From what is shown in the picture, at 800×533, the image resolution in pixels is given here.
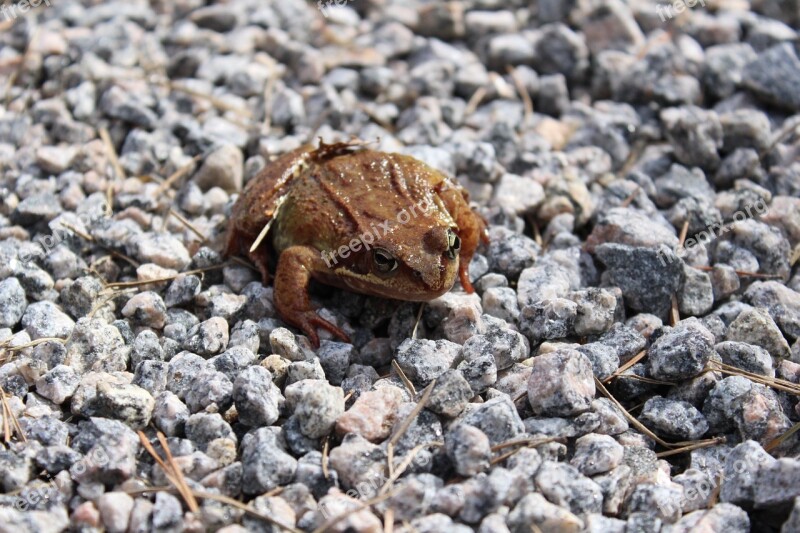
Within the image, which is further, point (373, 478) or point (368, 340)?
point (368, 340)

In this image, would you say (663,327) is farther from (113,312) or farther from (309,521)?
(113,312)

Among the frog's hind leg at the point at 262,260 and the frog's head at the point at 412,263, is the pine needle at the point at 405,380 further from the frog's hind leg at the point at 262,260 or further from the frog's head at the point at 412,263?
the frog's hind leg at the point at 262,260

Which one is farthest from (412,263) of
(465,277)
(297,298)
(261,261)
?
(261,261)

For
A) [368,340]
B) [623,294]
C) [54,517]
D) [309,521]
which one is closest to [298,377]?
[368,340]

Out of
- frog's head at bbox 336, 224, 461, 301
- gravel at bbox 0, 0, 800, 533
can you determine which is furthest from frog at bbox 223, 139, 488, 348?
gravel at bbox 0, 0, 800, 533

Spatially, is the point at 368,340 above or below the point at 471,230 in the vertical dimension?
below
